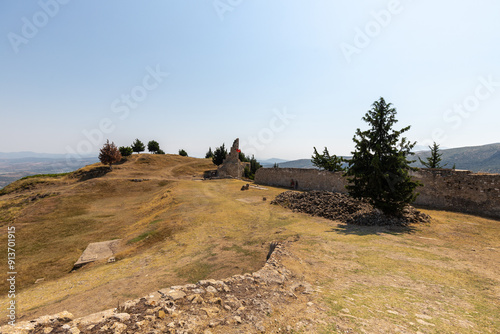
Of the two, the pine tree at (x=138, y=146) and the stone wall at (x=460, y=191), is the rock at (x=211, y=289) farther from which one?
the pine tree at (x=138, y=146)

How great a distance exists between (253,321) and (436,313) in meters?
3.12

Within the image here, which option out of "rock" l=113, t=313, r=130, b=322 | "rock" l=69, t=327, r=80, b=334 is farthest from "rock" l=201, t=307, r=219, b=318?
"rock" l=69, t=327, r=80, b=334

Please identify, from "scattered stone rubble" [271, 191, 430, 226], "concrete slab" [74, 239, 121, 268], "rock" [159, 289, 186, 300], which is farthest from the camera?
"scattered stone rubble" [271, 191, 430, 226]

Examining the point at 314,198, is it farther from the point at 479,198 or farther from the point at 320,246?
the point at 479,198

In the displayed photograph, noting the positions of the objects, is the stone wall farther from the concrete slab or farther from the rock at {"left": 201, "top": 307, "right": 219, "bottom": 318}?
the concrete slab

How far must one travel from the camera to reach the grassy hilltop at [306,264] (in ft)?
11.5

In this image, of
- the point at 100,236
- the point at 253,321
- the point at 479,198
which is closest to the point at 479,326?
the point at 253,321

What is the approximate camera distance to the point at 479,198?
1253 centimetres

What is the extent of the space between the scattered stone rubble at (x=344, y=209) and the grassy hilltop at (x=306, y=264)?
0.73 metres

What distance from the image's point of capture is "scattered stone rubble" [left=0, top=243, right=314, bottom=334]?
2.92 metres

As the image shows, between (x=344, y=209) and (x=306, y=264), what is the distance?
7011mm

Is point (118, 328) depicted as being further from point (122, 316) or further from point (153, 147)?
point (153, 147)

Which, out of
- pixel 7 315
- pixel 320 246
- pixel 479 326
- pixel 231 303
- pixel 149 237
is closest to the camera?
pixel 479 326

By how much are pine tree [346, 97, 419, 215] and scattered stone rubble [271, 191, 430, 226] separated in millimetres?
620
